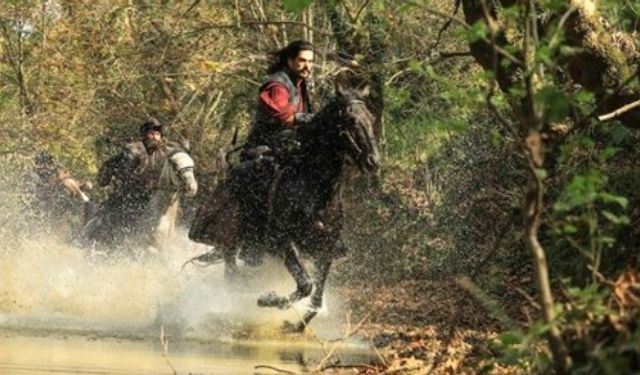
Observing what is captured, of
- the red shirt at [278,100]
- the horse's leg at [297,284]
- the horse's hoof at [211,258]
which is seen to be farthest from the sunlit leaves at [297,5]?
the horse's hoof at [211,258]

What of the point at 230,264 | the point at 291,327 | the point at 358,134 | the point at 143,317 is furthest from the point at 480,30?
the point at 143,317

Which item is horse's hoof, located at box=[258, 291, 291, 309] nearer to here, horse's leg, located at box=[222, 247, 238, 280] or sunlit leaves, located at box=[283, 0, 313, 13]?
horse's leg, located at box=[222, 247, 238, 280]

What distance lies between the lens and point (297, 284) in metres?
13.3

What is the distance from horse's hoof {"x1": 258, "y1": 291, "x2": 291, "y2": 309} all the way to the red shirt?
4.81ft

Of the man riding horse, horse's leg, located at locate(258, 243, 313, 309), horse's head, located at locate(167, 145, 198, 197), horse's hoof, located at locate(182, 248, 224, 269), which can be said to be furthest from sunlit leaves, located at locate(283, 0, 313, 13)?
horse's head, located at locate(167, 145, 198, 197)

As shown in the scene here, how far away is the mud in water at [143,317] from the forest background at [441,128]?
105 cm

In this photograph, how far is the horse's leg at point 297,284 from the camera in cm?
1322

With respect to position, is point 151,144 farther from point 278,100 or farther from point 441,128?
point 441,128

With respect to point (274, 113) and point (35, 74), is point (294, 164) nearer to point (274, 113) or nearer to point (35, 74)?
point (274, 113)

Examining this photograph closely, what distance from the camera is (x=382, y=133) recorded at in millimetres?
24375

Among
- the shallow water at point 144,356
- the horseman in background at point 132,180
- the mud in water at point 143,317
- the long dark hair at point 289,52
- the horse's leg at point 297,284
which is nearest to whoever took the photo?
the shallow water at point 144,356

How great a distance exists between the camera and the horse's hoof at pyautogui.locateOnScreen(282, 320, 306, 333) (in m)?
13.2

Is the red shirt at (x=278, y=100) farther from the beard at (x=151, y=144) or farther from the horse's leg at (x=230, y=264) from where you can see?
the beard at (x=151, y=144)

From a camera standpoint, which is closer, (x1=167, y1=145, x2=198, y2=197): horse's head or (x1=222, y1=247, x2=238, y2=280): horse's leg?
(x1=222, y1=247, x2=238, y2=280): horse's leg
